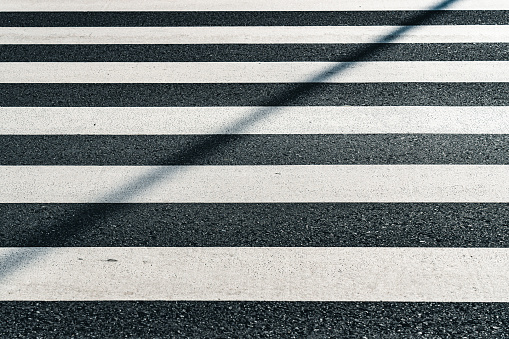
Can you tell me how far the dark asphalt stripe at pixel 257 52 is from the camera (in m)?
6.08

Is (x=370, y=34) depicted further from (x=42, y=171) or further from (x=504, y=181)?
(x=42, y=171)

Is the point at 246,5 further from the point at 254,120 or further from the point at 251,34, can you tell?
the point at 254,120

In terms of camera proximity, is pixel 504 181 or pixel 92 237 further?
pixel 504 181

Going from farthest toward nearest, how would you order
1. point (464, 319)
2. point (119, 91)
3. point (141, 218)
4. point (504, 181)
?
1. point (119, 91)
2. point (504, 181)
3. point (141, 218)
4. point (464, 319)

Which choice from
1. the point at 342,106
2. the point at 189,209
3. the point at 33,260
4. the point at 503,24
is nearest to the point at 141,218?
the point at 189,209

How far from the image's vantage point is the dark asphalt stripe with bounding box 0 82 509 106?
5387 mm

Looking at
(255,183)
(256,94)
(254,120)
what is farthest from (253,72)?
(255,183)

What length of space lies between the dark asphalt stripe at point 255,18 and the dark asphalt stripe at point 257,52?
52 centimetres

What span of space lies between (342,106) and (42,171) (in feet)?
6.37

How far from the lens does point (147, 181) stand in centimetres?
449

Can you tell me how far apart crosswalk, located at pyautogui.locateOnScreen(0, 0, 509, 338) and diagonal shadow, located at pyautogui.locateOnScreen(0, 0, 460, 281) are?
0.01 m

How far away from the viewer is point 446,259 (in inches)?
149

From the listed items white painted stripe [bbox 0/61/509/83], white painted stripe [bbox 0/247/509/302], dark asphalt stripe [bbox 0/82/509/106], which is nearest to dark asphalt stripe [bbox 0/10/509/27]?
white painted stripe [bbox 0/61/509/83]

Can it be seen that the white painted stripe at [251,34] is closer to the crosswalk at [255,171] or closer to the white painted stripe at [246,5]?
the crosswalk at [255,171]
